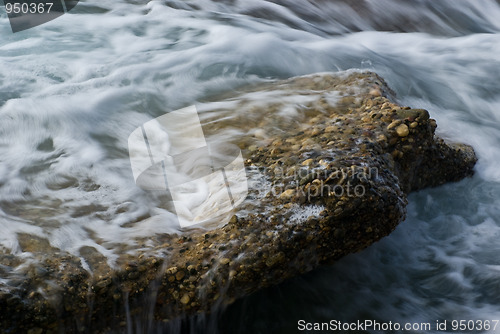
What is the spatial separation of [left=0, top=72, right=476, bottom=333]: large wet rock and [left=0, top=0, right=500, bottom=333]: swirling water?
0.15 m

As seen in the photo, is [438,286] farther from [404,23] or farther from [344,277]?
[404,23]

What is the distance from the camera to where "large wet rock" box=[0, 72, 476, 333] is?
98.9 inches

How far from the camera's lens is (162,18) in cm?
643

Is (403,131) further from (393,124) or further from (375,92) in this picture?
(375,92)

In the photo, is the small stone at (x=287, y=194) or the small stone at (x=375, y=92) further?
the small stone at (x=375, y=92)

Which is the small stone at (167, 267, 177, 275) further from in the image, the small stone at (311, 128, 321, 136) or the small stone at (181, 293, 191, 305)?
the small stone at (311, 128, 321, 136)

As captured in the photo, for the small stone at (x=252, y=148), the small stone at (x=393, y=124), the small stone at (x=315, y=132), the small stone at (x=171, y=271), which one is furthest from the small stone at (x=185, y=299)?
the small stone at (x=393, y=124)

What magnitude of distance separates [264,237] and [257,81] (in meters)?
2.31

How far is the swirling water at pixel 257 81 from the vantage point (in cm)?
312

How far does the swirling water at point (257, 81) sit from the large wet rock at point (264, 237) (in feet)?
0.50

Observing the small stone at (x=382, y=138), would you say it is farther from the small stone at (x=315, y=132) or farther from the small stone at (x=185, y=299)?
the small stone at (x=185, y=299)

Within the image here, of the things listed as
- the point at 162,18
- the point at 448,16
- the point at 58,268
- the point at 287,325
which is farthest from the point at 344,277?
the point at 448,16

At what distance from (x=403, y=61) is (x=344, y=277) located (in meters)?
3.77

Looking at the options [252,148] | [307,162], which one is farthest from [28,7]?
[307,162]
